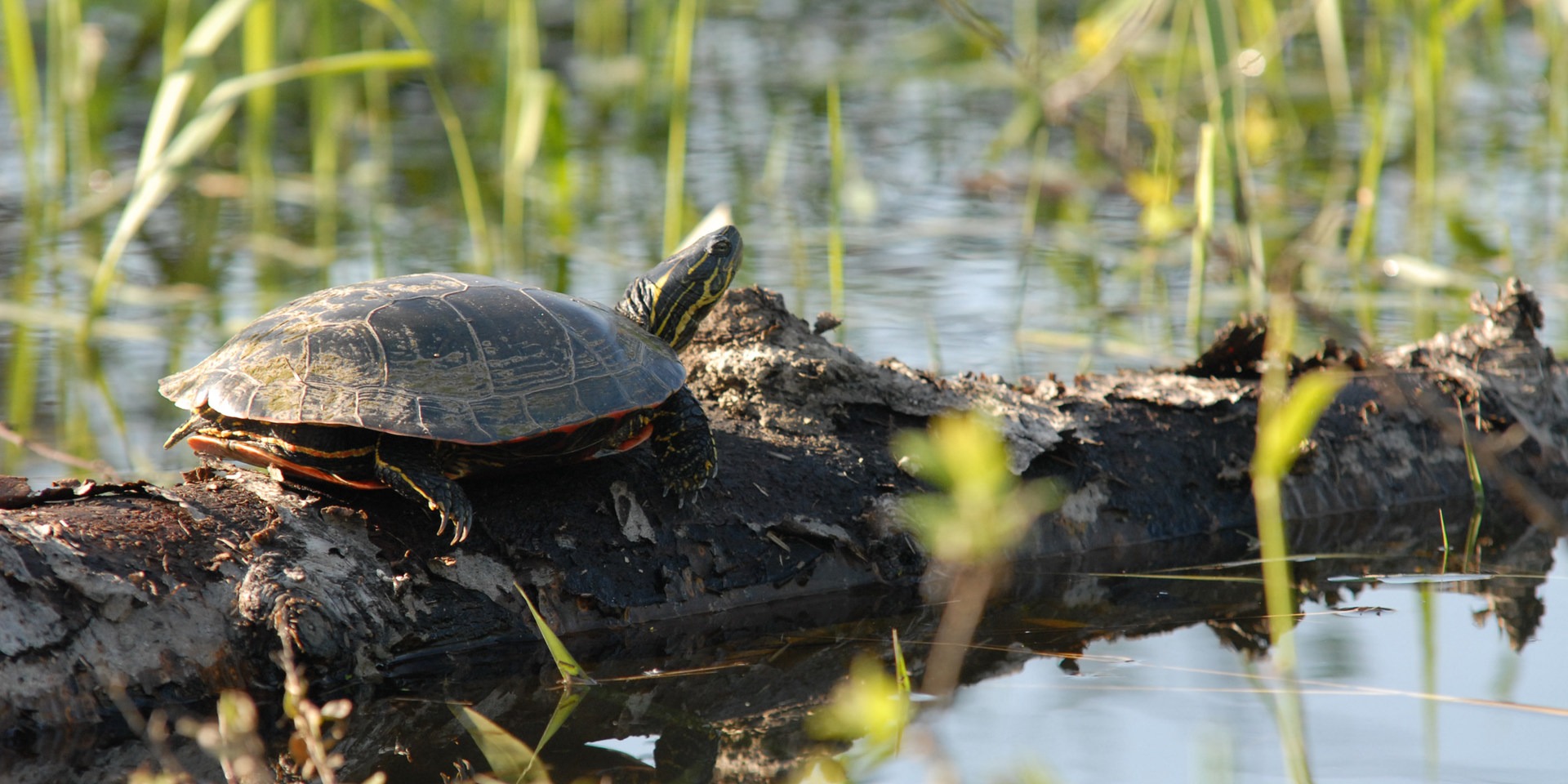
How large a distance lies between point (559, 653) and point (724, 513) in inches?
19.3

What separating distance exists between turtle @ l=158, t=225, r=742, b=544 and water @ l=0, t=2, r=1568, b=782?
890 mm

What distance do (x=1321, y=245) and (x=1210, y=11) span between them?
2.75 m

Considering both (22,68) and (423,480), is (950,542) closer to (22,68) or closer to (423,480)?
(423,480)

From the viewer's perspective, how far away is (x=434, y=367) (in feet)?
8.34

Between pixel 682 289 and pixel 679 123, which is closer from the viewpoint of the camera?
pixel 682 289

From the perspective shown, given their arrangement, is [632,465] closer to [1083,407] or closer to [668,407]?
[668,407]

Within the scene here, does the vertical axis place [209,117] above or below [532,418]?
above

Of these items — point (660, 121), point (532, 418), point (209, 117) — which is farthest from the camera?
point (660, 121)

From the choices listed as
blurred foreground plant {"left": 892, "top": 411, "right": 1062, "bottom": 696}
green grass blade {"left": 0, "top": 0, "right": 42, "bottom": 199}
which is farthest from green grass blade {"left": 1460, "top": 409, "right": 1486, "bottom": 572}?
green grass blade {"left": 0, "top": 0, "right": 42, "bottom": 199}

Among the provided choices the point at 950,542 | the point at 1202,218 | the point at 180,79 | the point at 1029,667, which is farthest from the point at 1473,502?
the point at 180,79

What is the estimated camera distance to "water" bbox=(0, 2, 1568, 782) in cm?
225

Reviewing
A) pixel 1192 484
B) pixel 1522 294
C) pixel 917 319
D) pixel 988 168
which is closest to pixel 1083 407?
A: pixel 1192 484

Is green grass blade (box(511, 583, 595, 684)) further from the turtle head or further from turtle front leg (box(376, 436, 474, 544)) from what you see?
the turtle head

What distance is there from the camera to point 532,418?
2498 mm
